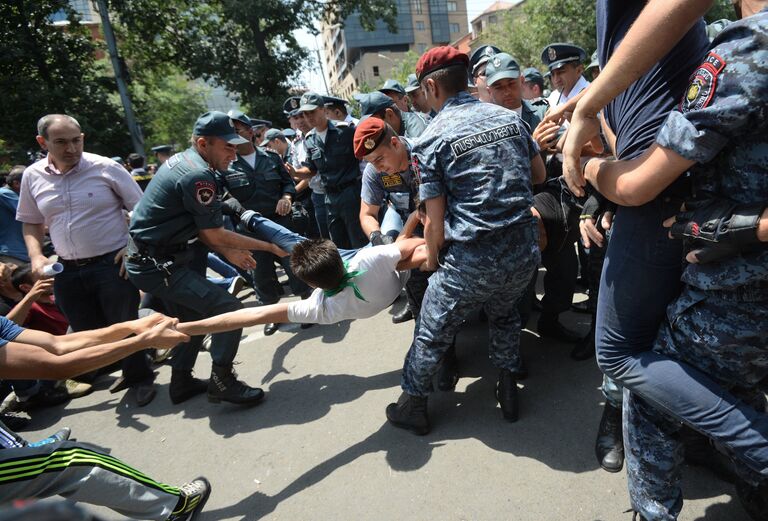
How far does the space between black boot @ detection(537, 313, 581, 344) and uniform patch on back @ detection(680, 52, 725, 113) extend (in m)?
2.32

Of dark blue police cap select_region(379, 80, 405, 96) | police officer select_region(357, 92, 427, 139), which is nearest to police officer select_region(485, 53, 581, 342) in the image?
police officer select_region(357, 92, 427, 139)

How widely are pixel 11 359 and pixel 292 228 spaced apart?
3609 mm

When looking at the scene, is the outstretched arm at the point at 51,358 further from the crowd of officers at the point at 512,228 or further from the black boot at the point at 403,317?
the black boot at the point at 403,317

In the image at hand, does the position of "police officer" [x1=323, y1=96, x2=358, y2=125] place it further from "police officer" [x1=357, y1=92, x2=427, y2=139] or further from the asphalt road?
the asphalt road

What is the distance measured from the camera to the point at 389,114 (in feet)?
13.5

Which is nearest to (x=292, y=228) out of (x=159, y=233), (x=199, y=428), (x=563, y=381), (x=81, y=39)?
(x=159, y=233)

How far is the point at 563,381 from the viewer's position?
2.78 metres

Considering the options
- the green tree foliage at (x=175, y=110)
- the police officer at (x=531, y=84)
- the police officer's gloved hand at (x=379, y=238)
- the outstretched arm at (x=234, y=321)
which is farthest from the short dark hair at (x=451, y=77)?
the green tree foliage at (x=175, y=110)

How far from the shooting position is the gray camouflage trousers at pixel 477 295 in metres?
2.20

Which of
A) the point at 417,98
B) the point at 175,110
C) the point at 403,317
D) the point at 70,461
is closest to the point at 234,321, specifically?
the point at 70,461

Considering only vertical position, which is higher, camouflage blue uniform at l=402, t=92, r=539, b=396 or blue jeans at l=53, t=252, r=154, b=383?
camouflage blue uniform at l=402, t=92, r=539, b=396

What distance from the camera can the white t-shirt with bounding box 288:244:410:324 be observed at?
2469mm

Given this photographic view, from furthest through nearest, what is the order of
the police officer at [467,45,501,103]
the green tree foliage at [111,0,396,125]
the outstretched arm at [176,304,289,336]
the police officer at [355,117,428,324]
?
the green tree foliage at [111,0,396,125]
the police officer at [467,45,501,103]
the police officer at [355,117,428,324]
the outstretched arm at [176,304,289,336]

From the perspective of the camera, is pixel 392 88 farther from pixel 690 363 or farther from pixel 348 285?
pixel 690 363
